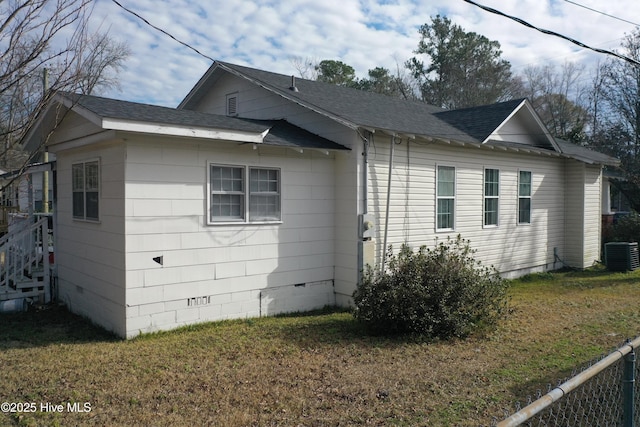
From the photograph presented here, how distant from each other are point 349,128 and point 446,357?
463cm

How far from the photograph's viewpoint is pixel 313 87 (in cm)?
1252

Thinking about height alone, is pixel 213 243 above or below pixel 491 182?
below

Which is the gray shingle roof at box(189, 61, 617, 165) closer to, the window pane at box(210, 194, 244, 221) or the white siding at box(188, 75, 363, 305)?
the white siding at box(188, 75, 363, 305)

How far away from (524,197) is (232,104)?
8.13 metres

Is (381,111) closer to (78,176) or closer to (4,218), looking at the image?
(78,176)

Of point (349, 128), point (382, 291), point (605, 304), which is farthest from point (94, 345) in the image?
point (605, 304)

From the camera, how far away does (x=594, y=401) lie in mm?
5109

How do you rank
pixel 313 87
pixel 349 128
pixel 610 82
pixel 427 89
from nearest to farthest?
pixel 349 128 → pixel 313 87 → pixel 610 82 → pixel 427 89

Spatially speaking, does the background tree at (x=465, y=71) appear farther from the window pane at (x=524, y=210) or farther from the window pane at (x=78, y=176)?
the window pane at (x=78, y=176)

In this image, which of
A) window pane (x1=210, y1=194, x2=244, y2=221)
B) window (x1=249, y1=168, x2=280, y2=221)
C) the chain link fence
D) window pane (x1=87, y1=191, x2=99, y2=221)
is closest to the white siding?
window (x1=249, y1=168, x2=280, y2=221)

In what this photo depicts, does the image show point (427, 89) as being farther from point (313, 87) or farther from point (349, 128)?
point (349, 128)

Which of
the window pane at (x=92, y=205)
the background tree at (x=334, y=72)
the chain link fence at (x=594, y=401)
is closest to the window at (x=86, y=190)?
the window pane at (x=92, y=205)

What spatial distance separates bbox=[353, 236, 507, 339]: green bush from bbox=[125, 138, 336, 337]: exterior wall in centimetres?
184

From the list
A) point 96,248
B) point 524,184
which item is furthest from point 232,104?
point 524,184
